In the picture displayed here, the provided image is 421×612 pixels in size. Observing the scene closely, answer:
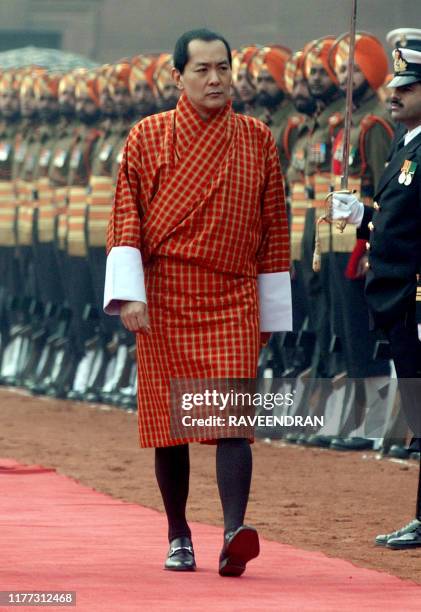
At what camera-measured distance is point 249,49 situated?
13523mm

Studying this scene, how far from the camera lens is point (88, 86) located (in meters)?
16.0

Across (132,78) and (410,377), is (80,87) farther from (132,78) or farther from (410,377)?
(410,377)

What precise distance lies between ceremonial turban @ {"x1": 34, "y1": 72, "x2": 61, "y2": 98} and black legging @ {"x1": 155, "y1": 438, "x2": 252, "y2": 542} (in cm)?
998

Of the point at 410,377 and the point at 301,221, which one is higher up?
the point at 410,377

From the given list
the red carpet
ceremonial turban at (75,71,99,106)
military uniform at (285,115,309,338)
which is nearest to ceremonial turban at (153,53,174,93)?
ceremonial turban at (75,71,99,106)

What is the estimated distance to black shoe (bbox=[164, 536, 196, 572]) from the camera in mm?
6898

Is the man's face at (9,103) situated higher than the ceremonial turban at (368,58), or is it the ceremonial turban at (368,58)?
the ceremonial turban at (368,58)

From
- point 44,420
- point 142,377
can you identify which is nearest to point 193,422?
point 142,377

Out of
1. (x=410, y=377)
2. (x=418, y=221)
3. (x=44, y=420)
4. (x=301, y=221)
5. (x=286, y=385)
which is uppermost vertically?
A: (x=418, y=221)

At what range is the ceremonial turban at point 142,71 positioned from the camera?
591 inches

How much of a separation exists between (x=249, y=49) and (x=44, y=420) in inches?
111

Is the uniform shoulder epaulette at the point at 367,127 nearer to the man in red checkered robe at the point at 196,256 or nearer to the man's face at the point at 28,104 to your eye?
the man in red checkered robe at the point at 196,256

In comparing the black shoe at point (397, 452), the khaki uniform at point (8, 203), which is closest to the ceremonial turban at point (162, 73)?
the khaki uniform at point (8, 203)

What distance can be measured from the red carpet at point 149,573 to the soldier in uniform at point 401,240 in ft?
2.29
